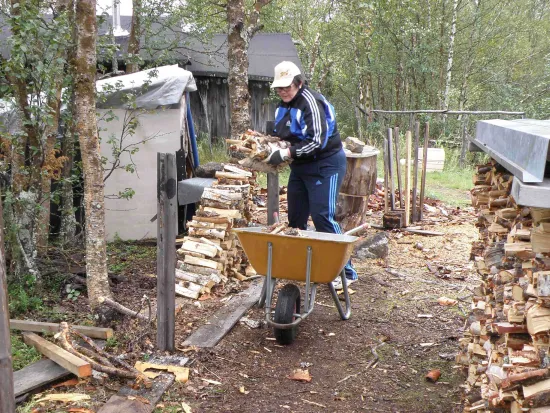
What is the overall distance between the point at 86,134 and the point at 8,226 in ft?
4.02

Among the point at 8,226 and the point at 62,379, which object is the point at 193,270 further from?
the point at 62,379

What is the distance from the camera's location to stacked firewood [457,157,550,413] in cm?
190

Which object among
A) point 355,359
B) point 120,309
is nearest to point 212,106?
point 120,309

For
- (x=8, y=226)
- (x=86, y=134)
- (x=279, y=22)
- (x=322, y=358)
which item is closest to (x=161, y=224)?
(x=86, y=134)

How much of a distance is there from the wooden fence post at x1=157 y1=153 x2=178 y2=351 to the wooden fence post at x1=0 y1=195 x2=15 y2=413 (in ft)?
4.90

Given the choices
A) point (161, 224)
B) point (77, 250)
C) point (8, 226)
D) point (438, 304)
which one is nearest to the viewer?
point (161, 224)

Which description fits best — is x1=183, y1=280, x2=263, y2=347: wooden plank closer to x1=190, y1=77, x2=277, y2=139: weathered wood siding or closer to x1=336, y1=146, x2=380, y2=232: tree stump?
x1=336, y1=146, x2=380, y2=232: tree stump

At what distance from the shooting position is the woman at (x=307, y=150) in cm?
453

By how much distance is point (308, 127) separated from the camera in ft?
15.0

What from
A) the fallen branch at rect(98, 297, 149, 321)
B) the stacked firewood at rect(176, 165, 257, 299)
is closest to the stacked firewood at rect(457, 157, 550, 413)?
the fallen branch at rect(98, 297, 149, 321)

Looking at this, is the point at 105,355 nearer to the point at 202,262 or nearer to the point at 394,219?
the point at 202,262

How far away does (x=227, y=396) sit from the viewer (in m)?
3.25

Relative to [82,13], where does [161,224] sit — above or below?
below

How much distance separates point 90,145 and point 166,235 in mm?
1054
